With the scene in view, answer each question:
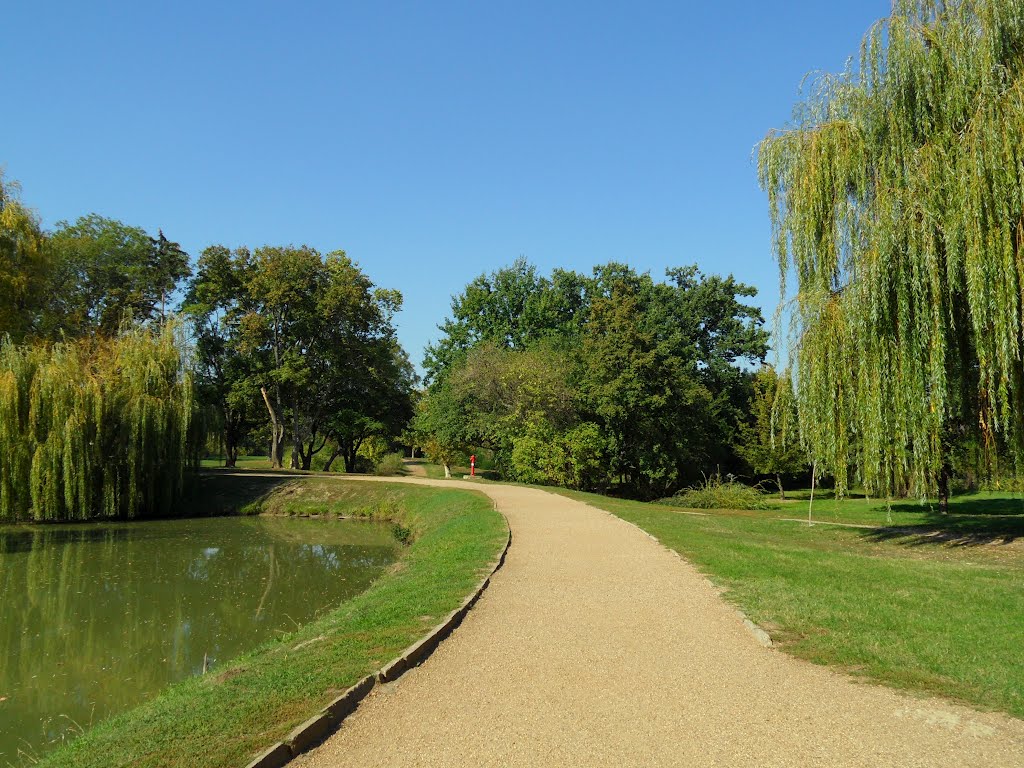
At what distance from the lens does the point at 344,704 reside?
5.17m

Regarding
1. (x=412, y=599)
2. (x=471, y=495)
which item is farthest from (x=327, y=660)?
(x=471, y=495)

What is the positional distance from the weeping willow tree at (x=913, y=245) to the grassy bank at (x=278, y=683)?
23.5ft

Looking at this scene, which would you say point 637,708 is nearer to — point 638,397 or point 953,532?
point 953,532

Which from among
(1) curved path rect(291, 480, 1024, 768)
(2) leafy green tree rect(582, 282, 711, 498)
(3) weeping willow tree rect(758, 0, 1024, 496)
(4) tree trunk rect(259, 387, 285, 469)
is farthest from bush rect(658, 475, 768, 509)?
(4) tree trunk rect(259, 387, 285, 469)

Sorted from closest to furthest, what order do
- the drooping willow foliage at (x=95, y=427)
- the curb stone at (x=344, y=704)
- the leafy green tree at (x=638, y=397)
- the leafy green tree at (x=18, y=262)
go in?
the curb stone at (x=344, y=704)
the drooping willow foliage at (x=95, y=427)
the leafy green tree at (x=18, y=262)
the leafy green tree at (x=638, y=397)

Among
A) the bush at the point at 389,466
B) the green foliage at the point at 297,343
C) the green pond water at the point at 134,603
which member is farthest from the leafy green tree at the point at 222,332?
the green pond water at the point at 134,603

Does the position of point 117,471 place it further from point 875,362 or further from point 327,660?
point 875,362

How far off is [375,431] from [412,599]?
31.0m

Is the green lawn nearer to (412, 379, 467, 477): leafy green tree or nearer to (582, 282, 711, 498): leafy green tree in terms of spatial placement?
(412, 379, 467, 477): leafy green tree

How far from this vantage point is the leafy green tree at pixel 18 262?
25781mm

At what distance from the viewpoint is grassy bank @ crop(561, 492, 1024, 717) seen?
19.5 feet

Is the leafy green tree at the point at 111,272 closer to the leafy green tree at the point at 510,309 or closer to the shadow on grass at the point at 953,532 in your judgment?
the leafy green tree at the point at 510,309

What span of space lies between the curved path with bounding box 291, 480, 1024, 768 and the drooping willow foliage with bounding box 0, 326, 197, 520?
19.9m

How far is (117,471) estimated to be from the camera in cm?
2414
